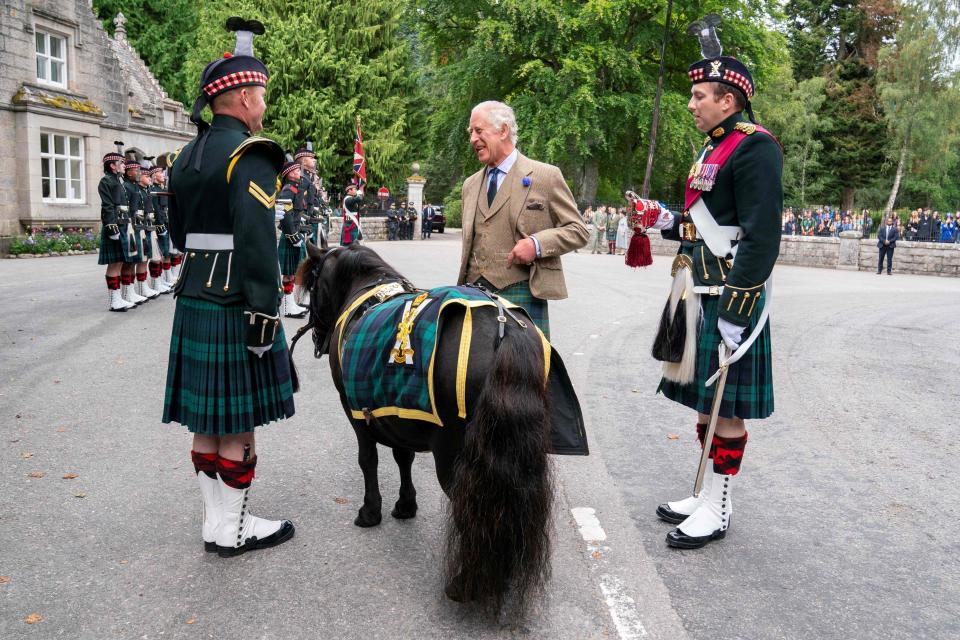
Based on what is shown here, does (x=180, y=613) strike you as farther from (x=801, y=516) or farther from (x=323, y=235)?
(x=323, y=235)

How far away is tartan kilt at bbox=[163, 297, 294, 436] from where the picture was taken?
11.2ft

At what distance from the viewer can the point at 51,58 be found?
21.3 metres

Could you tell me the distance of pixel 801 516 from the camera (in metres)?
4.25

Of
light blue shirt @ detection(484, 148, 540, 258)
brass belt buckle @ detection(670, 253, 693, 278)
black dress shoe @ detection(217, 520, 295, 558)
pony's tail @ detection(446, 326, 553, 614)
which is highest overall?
light blue shirt @ detection(484, 148, 540, 258)

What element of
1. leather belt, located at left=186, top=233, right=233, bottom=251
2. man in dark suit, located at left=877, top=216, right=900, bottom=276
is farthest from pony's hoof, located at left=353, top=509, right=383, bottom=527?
man in dark suit, located at left=877, top=216, right=900, bottom=276

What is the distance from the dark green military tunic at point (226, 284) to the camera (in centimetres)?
329

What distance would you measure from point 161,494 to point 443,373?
2283 mm

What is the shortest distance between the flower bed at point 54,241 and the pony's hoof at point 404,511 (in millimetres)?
18201

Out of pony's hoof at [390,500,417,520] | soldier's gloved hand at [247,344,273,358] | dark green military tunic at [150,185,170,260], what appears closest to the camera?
soldier's gloved hand at [247,344,273,358]

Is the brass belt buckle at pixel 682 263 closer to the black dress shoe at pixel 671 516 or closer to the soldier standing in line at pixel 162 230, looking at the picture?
the black dress shoe at pixel 671 516

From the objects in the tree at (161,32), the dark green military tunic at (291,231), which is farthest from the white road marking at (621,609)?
the tree at (161,32)

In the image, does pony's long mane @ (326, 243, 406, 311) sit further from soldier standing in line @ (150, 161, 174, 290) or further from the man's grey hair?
soldier standing in line @ (150, 161, 174, 290)

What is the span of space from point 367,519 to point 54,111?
823 inches

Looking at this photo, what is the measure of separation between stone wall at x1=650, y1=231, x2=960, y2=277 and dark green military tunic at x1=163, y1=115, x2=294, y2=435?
23573mm
